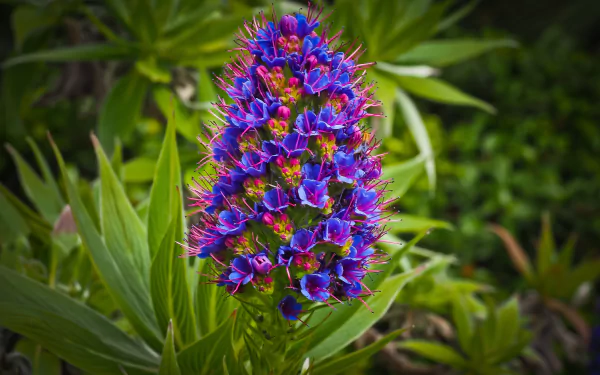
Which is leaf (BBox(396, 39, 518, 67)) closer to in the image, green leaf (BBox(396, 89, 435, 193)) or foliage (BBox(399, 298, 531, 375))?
green leaf (BBox(396, 89, 435, 193))

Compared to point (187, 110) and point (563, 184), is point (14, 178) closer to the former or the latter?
point (187, 110)

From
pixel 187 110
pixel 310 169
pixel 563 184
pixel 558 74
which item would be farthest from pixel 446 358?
pixel 558 74

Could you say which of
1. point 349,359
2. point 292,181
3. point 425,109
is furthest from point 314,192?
point 425,109

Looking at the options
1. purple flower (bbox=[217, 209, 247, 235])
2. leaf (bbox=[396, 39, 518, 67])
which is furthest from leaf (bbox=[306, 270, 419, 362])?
leaf (bbox=[396, 39, 518, 67])

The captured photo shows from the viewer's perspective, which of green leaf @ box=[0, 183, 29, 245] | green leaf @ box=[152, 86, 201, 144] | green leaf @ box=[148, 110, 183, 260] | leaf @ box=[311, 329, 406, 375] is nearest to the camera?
leaf @ box=[311, 329, 406, 375]

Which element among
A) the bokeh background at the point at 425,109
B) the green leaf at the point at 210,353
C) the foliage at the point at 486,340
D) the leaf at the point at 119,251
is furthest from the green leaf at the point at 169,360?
the foliage at the point at 486,340
